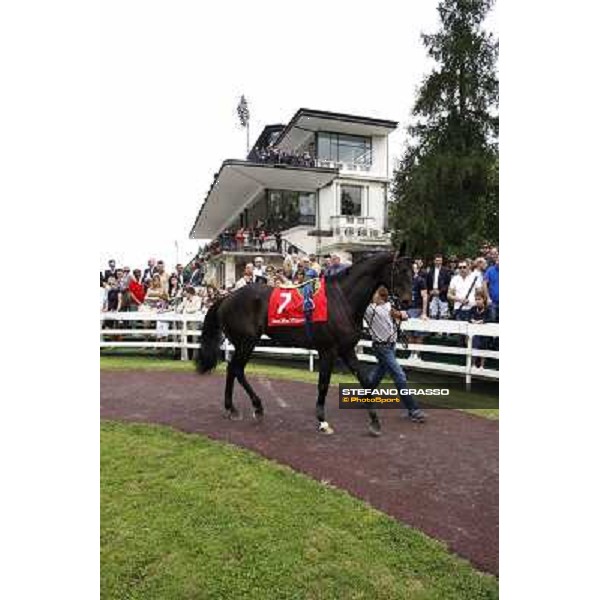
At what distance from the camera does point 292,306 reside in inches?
195

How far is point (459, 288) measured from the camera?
6801 mm

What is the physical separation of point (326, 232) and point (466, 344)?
1613 centimetres

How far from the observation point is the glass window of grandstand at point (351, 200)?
24156 millimetres

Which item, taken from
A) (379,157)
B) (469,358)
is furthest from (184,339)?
(379,157)

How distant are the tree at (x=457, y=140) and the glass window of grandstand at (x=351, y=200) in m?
13.9

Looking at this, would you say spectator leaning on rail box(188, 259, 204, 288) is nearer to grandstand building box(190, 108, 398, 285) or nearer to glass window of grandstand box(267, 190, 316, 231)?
grandstand building box(190, 108, 398, 285)

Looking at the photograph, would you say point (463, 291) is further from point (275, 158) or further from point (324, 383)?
point (275, 158)

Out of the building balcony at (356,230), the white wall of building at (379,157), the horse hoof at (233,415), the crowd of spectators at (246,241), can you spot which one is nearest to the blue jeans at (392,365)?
the horse hoof at (233,415)

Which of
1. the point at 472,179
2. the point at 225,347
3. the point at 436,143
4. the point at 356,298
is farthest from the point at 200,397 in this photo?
the point at 436,143

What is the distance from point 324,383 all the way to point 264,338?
191 inches

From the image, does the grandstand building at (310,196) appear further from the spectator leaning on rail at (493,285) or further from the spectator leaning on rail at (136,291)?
the spectator leaning on rail at (493,285)
